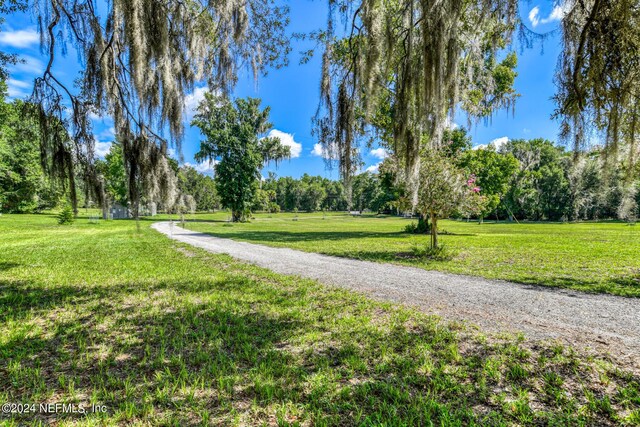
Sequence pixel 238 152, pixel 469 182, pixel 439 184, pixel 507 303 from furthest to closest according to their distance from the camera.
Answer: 1. pixel 238 152
2. pixel 469 182
3. pixel 439 184
4. pixel 507 303

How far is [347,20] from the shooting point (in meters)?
3.28

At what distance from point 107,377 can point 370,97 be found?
3760 mm

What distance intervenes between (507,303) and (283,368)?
4001 millimetres

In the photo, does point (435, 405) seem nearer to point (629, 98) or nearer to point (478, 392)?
point (478, 392)

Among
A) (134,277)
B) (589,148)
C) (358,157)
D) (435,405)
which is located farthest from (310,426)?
(134,277)

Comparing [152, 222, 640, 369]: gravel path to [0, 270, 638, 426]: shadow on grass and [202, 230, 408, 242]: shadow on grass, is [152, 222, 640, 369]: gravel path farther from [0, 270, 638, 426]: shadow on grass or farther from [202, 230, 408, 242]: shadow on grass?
[202, 230, 408, 242]: shadow on grass

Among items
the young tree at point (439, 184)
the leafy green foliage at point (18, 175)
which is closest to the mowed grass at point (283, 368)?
the young tree at point (439, 184)

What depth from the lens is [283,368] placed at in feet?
9.05

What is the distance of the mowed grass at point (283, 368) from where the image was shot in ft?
6.95

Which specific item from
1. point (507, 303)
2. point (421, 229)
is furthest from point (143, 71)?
point (421, 229)

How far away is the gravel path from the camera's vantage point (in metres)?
3.44

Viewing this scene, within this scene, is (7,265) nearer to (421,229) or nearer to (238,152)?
(421,229)

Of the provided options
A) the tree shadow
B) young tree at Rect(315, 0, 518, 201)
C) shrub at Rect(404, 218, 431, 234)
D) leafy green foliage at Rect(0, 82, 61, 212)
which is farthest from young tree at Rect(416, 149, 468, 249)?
leafy green foliage at Rect(0, 82, 61, 212)

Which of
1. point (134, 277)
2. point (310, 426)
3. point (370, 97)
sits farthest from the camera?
point (134, 277)
